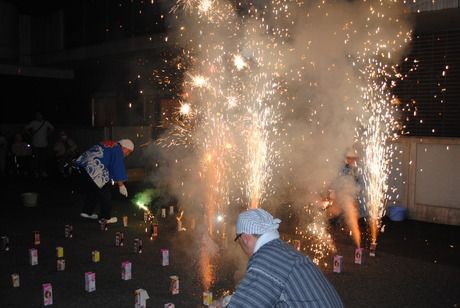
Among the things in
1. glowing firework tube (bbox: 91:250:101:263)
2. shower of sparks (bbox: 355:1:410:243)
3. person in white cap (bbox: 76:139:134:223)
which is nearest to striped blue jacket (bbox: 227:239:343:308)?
glowing firework tube (bbox: 91:250:101:263)

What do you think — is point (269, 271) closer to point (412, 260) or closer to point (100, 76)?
point (412, 260)

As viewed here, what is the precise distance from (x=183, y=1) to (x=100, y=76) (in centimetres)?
708

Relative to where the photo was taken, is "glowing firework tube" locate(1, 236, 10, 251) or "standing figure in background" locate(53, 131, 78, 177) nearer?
"glowing firework tube" locate(1, 236, 10, 251)

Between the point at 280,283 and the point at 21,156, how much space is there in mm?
15241

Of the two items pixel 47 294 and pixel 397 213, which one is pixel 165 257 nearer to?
pixel 47 294

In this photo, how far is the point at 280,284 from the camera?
248 cm

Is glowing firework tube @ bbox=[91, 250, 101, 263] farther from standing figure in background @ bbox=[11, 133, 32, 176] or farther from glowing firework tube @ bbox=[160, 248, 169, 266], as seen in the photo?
standing figure in background @ bbox=[11, 133, 32, 176]

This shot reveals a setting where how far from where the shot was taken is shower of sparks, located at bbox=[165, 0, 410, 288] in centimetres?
962

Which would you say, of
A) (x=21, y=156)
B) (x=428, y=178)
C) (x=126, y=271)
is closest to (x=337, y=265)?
(x=126, y=271)

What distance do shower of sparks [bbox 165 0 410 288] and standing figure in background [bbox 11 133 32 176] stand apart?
241 inches

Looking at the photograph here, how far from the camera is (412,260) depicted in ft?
22.5

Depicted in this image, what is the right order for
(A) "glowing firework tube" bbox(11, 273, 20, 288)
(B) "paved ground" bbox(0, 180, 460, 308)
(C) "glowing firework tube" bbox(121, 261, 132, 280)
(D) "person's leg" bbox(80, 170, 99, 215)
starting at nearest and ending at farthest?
1. (B) "paved ground" bbox(0, 180, 460, 308)
2. (A) "glowing firework tube" bbox(11, 273, 20, 288)
3. (C) "glowing firework tube" bbox(121, 261, 132, 280)
4. (D) "person's leg" bbox(80, 170, 99, 215)

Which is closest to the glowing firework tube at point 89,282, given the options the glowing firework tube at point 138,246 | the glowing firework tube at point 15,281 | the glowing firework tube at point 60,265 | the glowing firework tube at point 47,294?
the glowing firework tube at point 47,294

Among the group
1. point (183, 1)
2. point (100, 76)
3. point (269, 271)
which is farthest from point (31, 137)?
point (269, 271)
